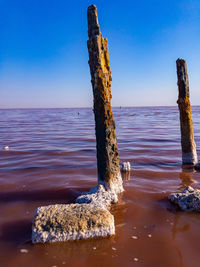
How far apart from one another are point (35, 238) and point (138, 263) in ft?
5.00

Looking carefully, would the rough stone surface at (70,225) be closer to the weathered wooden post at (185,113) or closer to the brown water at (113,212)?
the brown water at (113,212)

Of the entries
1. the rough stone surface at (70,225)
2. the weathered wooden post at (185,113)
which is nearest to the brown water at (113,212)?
the rough stone surface at (70,225)

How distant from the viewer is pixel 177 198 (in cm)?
475

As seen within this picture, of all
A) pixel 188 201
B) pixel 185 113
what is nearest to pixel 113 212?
pixel 188 201

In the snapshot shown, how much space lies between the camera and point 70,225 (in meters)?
3.44

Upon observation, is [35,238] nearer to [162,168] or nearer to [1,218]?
[1,218]

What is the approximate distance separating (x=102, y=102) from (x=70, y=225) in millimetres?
2554

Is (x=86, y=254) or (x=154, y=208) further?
(x=154, y=208)

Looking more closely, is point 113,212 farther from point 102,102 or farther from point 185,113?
point 185,113

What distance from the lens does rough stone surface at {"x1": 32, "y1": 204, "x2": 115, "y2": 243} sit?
3387mm

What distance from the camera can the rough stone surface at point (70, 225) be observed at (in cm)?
339

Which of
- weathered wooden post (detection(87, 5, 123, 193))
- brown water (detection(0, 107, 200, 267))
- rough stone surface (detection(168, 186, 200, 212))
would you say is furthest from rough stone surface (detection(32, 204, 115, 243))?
rough stone surface (detection(168, 186, 200, 212))

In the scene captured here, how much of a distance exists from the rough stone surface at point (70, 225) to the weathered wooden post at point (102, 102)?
1469 mm

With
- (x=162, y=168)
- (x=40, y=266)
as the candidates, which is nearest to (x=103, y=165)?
(x=40, y=266)
